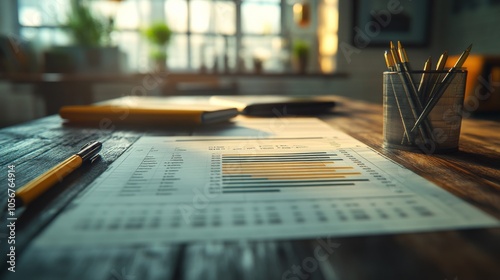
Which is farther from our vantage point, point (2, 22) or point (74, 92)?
point (2, 22)

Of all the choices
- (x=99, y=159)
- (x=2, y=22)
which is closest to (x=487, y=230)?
(x=99, y=159)

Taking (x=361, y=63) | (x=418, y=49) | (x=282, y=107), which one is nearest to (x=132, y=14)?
(x=361, y=63)

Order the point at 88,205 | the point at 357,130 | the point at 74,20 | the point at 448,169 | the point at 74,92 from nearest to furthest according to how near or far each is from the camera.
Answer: the point at 88,205, the point at 448,169, the point at 357,130, the point at 74,92, the point at 74,20

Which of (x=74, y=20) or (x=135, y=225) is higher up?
(x=74, y=20)

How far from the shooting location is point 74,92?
282 centimetres

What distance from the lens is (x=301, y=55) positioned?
12.1 ft

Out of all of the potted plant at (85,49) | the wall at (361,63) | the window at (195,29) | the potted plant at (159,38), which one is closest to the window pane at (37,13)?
the window at (195,29)

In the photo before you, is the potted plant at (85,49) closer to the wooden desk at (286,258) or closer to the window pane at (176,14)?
the window pane at (176,14)

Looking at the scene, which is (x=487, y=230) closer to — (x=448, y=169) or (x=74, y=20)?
(x=448, y=169)

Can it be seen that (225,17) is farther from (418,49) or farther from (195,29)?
(418,49)

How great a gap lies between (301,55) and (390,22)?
940mm

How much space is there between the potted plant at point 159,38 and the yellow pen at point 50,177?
9.88ft

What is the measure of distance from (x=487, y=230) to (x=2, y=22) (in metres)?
4.13

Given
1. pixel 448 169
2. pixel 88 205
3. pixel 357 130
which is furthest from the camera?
pixel 357 130
